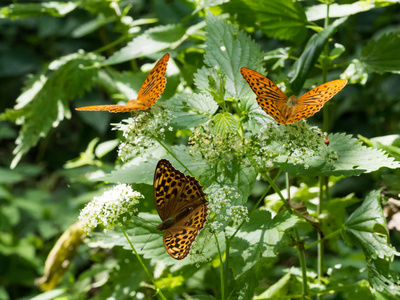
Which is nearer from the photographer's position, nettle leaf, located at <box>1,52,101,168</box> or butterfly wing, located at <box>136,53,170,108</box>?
butterfly wing, located at <box>136,53,170,108</box>

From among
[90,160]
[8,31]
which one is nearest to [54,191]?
[8,31]

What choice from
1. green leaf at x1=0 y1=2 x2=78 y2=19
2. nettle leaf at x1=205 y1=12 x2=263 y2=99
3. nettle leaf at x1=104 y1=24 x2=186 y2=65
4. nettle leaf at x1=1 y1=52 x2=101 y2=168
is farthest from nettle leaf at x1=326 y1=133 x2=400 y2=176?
green leaf at x1=0 y1=2 x2=78 y2=19

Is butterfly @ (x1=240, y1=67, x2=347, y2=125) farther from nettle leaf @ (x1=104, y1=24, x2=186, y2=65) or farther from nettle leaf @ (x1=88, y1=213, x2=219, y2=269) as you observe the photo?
nettle leaf @ (x1=104, y1=24, x2=186, y2=65)

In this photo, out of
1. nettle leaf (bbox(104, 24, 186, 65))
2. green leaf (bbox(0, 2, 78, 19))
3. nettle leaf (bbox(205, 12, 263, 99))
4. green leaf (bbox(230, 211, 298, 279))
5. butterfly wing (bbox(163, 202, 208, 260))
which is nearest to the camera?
butterfly wing (bbox(163, 202, 208, 260))

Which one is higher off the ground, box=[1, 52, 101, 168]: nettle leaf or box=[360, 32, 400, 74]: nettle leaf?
box=[360, 32, 400, 74]: nettle leaf

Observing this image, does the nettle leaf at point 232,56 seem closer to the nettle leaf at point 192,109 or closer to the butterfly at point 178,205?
the nettle leaf at point 192,109

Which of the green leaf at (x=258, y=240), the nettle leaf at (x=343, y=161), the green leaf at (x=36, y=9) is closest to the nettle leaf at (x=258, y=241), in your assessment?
the green leaf at (x=258, y=240)

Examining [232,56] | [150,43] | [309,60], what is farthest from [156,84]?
[150,43]
